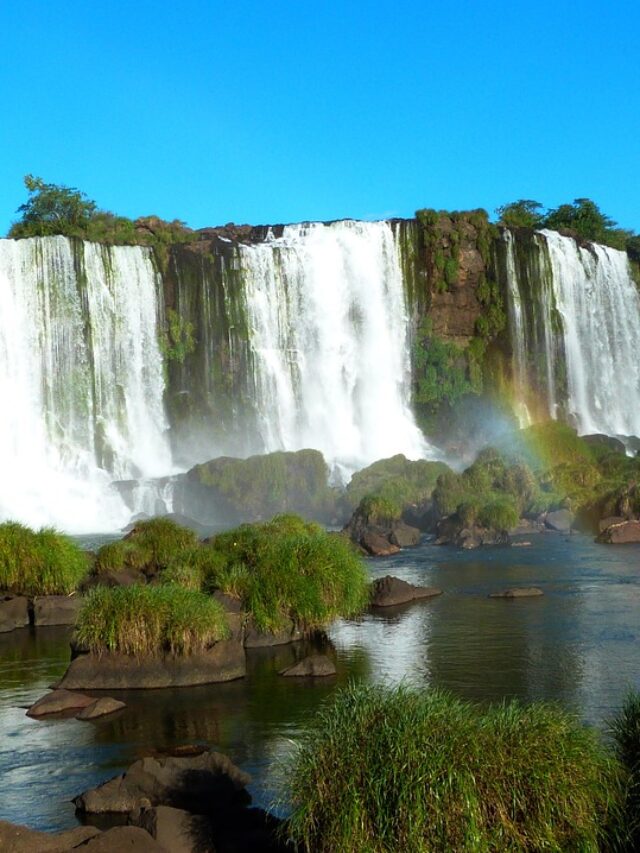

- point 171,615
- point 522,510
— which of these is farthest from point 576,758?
point 522,510

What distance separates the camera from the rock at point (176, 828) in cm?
1096

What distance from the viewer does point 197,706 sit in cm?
1734

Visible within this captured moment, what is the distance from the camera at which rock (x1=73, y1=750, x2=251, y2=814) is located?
12500mm

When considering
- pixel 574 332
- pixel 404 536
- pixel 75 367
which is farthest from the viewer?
pixel 574 332

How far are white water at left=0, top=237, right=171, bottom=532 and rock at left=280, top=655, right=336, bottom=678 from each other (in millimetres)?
38630

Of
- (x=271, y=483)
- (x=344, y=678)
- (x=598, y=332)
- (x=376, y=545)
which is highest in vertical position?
(x=598, y=332)

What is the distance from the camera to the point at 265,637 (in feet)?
72.1

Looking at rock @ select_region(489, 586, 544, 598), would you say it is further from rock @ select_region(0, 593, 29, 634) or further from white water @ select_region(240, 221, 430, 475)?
white water @ select_region(240, 221, 430, 475)

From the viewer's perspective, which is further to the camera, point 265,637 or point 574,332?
→ point 574,332

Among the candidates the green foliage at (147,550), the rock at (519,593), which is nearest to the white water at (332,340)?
the green foliage at (147,550)

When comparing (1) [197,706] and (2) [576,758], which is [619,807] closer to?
(2) [576,758]

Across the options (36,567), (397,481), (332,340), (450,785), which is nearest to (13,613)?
(36,567)

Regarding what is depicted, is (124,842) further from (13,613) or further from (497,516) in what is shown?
(497,516)

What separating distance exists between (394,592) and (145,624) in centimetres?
953
